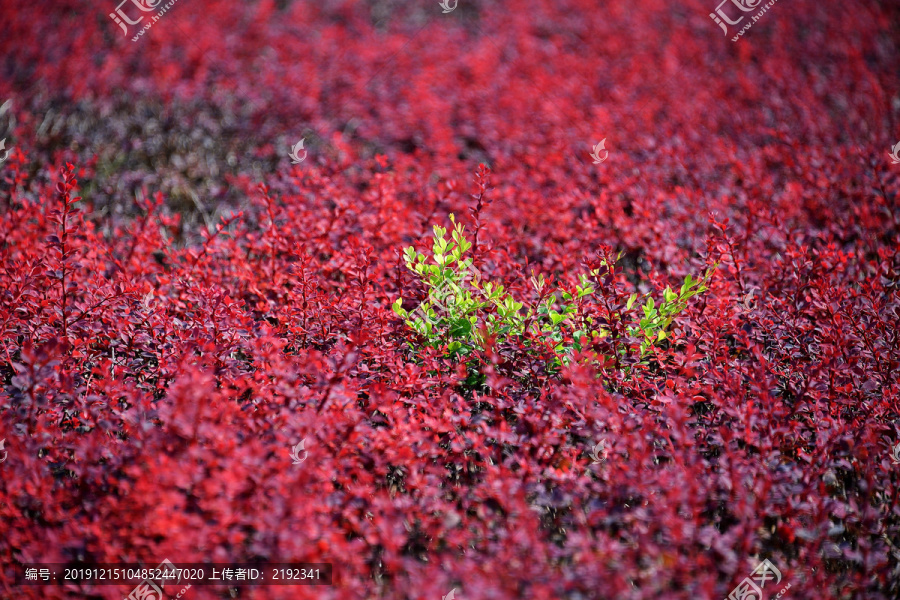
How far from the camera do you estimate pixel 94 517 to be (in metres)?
2.19

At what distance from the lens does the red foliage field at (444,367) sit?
7.09 feet

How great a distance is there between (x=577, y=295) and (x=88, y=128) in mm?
4761
